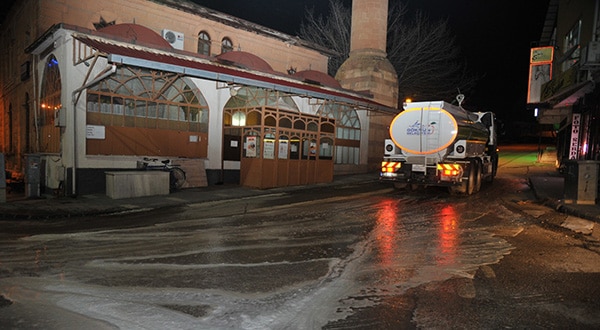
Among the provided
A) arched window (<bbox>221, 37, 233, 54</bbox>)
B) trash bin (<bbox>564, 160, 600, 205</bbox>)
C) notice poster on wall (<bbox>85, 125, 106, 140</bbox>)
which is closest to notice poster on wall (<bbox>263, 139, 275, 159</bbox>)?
notice poster on wall (<bbox>85, 125, 106, 140</bbox>)

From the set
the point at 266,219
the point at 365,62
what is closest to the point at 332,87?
the point at 365,62

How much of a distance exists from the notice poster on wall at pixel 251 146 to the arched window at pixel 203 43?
357 inches

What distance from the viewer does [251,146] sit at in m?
15.1

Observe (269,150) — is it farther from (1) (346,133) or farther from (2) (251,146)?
(1) (346,133)

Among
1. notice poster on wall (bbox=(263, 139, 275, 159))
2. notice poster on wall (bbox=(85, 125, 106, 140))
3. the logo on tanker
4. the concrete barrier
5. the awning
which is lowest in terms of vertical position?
the concrete barrier

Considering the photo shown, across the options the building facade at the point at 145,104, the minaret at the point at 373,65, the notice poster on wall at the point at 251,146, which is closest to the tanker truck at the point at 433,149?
the building facade at the point at 145,104

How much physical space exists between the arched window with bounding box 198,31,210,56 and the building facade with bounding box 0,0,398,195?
6cm

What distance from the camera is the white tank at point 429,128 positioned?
12969 mm

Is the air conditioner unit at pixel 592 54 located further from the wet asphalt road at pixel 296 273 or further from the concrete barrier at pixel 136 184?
the concrete barrier at pixel 136 184

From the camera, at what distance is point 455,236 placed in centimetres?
759

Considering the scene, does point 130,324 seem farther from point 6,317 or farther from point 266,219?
point 266,219

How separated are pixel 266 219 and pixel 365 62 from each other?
1893 centimetres

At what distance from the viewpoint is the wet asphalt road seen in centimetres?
386

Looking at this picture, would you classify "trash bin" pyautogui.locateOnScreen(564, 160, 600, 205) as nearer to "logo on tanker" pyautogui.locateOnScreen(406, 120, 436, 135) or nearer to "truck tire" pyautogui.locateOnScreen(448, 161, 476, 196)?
"truck tire" pyautogui.locateOnScreen(448, 161, 476, 196)
